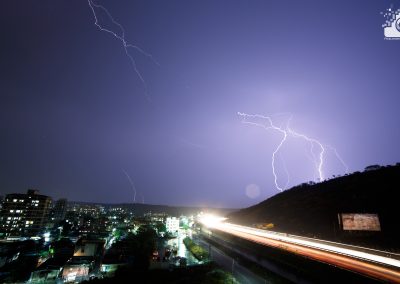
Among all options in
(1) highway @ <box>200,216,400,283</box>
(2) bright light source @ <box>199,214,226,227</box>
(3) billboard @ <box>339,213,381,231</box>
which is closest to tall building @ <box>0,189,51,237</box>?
(2) bright light source @ <box>199,214,226,227</box>

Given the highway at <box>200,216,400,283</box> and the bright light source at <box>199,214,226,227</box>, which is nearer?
the highway at <box>200,216,400,283</box>

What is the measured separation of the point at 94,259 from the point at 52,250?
13834mm

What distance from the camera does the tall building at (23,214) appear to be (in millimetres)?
83000

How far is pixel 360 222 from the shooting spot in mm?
25125

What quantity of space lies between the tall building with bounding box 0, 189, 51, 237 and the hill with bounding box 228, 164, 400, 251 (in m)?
75.1

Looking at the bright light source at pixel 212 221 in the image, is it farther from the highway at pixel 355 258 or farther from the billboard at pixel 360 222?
the highway at pixel 355 258

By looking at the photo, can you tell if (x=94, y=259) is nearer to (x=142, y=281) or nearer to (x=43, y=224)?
(x=142, y=281)

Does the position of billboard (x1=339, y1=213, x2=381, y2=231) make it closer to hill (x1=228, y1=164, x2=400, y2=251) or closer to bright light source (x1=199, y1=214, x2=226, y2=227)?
hill (x1=228, y1=164, x2=400, y2=251)

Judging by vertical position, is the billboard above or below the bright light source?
below

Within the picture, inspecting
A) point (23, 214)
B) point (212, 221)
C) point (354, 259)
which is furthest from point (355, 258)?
point (23, 214)

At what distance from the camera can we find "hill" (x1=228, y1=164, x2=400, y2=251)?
25473mm

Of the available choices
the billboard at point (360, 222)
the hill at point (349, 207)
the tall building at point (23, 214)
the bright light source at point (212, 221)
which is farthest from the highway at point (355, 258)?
the tall building at point (23, 214)

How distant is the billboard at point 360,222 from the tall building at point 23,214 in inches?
3453

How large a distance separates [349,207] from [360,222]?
10040 mm
